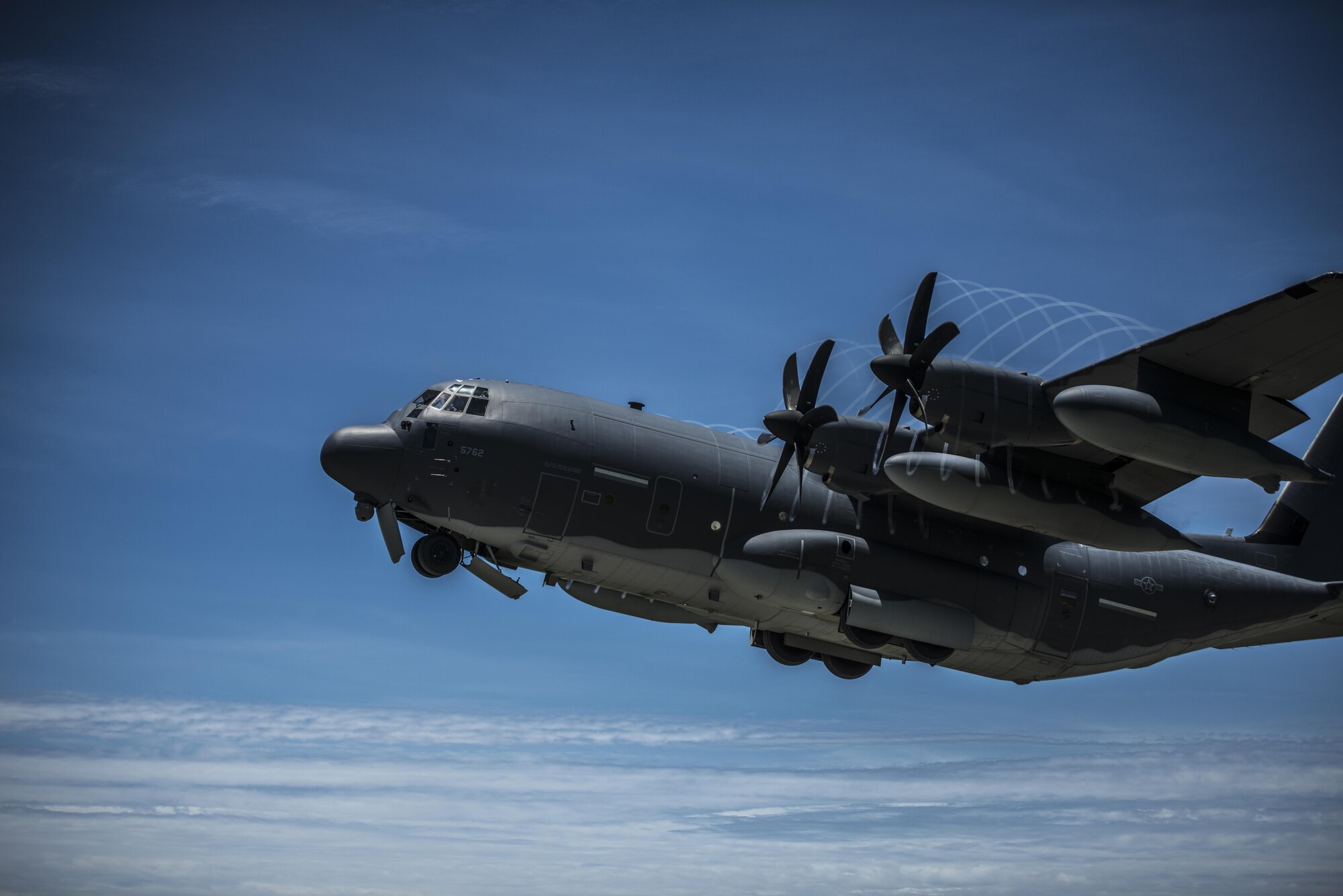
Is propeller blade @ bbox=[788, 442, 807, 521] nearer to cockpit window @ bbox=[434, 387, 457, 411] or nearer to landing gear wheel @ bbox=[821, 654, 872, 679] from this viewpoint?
landing gear wheel @ bbox=[821, 654, 872, 679]

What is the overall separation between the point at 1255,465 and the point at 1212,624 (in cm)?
968

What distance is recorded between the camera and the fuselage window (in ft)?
87.0

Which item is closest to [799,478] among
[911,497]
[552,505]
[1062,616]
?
[911,497]

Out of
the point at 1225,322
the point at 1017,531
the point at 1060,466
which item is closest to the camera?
the point at 1225,322

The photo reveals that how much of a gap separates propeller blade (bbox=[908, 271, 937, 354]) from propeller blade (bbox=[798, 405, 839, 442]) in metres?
2.71

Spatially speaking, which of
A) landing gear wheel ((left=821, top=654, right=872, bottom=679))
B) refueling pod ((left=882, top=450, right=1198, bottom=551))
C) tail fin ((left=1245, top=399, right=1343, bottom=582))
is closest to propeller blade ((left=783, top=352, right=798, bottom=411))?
refueling pod ((left=882, top=450, right=1198, bottom=551))

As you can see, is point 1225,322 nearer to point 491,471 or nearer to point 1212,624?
point 1212,624

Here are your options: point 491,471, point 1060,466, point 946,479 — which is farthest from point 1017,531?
point 491,471

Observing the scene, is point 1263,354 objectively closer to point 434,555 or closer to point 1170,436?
point 1170,436

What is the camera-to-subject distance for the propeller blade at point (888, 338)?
26.5m

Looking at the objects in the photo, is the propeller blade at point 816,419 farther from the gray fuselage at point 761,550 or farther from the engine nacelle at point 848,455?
the gray fuselage at point 761,550

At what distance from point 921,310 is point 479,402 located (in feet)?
30.4

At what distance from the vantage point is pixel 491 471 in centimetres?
2614

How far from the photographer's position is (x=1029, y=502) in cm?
2622
